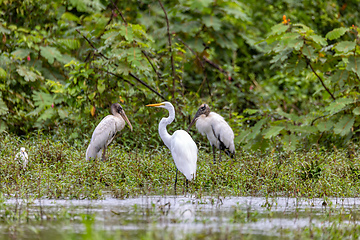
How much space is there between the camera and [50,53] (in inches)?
507

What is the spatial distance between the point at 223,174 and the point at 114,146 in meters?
3.75

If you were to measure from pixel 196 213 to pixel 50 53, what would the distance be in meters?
8.26

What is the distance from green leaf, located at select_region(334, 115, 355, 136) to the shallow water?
12.4 ft

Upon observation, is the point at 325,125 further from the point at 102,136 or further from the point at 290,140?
the point at 102,136

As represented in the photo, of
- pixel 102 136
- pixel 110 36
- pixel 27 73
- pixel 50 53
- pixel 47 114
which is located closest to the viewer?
pixel 102 136

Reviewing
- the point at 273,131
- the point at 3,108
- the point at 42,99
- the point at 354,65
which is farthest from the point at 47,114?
the point at 354,65

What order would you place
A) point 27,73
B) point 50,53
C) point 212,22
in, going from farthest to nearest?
1. point 212,22
2. point 50,53
3. point 27,73

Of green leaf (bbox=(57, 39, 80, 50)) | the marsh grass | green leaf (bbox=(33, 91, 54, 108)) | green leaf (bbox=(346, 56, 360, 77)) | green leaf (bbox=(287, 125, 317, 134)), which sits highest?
green leaf (bbox=(57, 39, 80, 50))

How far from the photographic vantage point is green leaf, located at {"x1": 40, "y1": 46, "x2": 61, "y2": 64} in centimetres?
1283

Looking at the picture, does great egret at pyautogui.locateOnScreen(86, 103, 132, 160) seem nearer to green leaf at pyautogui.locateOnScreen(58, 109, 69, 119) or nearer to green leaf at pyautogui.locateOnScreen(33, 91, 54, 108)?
green leaf at pyautogui.locateOnScreen(58, 109, 69, 119)

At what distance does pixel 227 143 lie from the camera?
10.3m

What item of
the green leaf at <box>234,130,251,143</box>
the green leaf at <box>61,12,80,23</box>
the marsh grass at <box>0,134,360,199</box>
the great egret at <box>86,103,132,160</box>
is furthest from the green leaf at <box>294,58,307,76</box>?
the green leaf at <box>61,12,80,23</box>

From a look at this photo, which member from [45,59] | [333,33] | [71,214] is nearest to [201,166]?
[71,214]

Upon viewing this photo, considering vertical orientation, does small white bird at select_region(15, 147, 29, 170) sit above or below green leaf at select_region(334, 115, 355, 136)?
below
